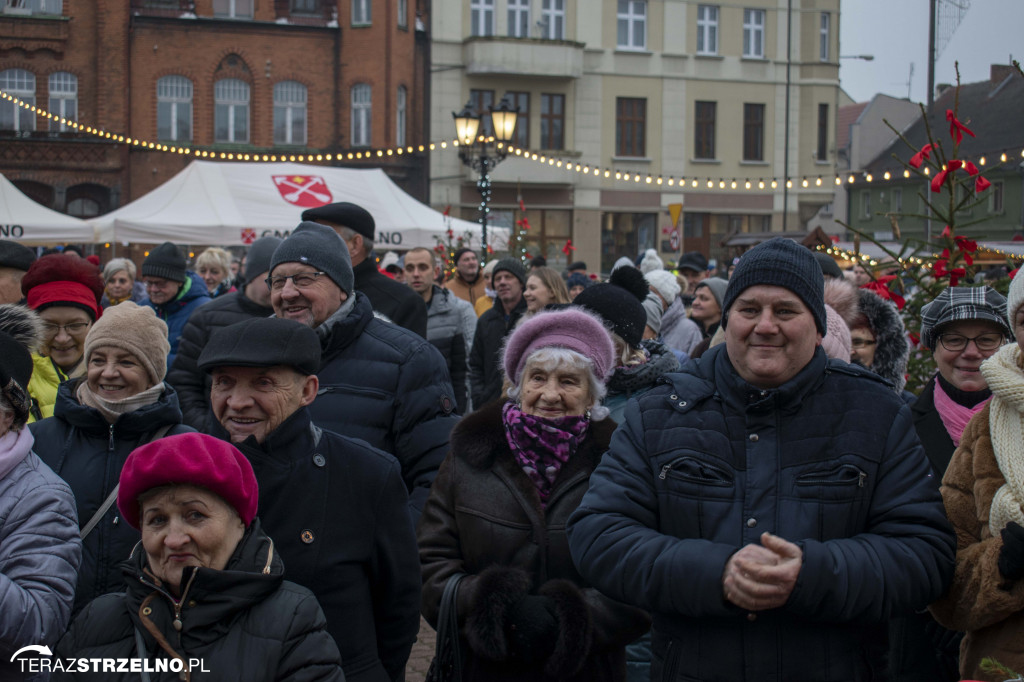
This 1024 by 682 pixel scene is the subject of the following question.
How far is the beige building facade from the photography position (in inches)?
1399

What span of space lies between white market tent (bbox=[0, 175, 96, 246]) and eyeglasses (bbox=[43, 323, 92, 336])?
10.9 m

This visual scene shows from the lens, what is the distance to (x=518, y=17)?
119 feet

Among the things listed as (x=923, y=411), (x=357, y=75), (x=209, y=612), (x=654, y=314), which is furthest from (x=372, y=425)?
(x=357, y=75)

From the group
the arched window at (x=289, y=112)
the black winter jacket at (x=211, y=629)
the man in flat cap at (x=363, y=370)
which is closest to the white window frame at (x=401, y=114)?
the arched window at (x=289, y=112)

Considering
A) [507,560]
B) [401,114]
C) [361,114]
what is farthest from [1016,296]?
[401,114]

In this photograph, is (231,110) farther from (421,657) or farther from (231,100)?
(421,657)

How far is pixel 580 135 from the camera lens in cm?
3725

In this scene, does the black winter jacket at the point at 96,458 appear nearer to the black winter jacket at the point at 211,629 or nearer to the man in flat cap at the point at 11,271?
the black winter jacket at the point at 211,629

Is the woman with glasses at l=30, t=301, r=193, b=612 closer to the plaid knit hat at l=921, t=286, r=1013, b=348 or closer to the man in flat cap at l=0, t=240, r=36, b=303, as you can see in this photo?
the man in flat cap at l=0, t=240, r=36, b=303

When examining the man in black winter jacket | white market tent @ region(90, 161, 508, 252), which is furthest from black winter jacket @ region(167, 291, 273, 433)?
white market tent @ region(90, 161, 508, 252)

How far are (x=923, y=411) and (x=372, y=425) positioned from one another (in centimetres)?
225

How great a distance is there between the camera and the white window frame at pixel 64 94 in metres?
31.8

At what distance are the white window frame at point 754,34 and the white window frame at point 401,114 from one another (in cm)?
1287

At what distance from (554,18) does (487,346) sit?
98.5 feet
